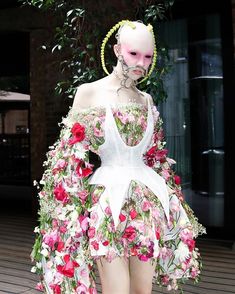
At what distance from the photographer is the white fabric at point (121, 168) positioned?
196 centimetres

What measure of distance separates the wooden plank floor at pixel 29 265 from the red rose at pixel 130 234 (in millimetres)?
1775

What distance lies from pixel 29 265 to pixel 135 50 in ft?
10.3

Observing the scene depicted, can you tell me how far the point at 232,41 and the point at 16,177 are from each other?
7.93 m

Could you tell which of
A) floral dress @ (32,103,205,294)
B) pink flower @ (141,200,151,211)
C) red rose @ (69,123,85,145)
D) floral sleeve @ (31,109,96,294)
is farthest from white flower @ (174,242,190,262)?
red rose @ (69,123,85,145)

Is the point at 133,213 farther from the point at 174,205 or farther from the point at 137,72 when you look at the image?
the point at 137,72

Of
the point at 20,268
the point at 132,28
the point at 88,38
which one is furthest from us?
the point at 20,268

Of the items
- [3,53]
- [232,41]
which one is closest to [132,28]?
[232,41]

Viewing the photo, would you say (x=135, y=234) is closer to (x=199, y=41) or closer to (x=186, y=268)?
(x=186, y=268)

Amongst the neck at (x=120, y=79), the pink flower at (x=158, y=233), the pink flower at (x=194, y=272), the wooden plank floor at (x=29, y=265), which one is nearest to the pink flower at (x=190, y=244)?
the pink flower at (x=194, y=272)

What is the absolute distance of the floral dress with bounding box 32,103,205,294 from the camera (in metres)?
1.89

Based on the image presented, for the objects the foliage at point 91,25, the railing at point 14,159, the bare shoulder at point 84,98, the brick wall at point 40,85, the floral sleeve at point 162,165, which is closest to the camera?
the bare shoulder at point 84,98

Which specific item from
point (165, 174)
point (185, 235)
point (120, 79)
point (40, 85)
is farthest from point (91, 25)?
point (40, 85)

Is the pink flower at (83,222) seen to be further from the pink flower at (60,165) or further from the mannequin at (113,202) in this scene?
the pink flower at (60,165)

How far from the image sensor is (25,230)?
6410 mm
